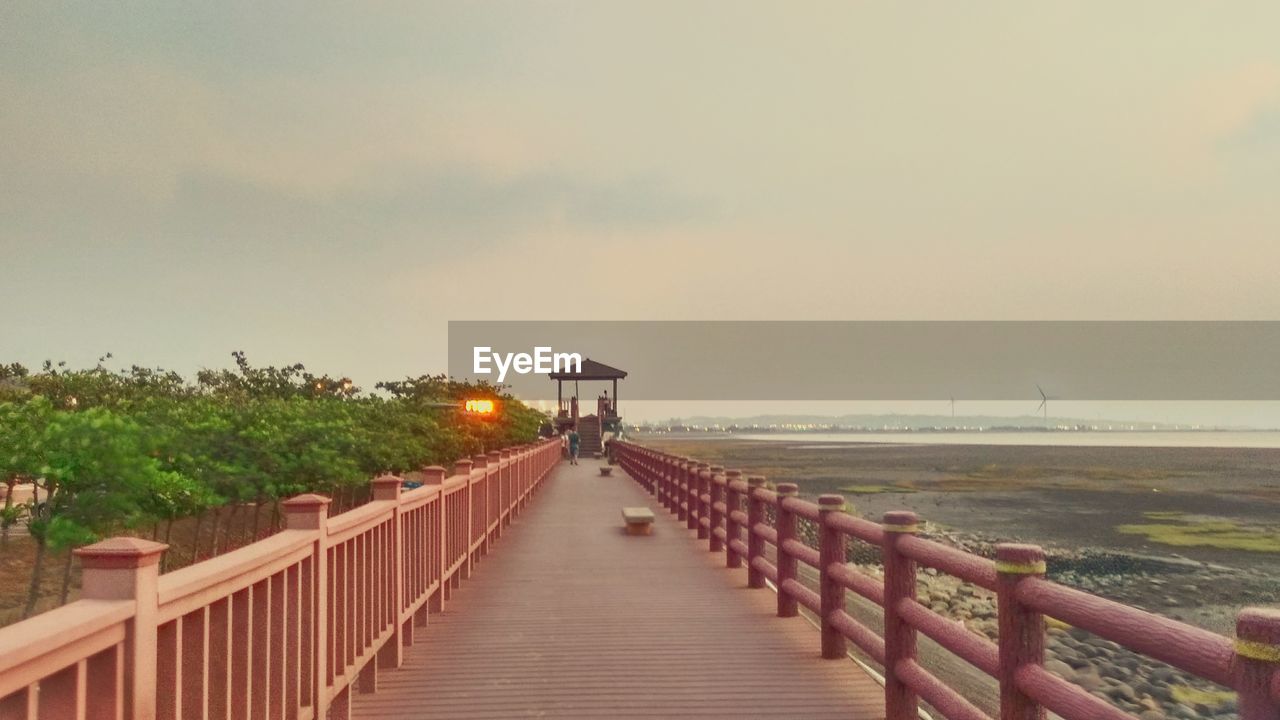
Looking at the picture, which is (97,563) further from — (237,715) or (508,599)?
(508,599)

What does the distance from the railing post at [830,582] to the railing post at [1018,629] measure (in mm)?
2692

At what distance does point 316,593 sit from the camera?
169 inches

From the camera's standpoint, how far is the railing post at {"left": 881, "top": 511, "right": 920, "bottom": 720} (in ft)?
16.2

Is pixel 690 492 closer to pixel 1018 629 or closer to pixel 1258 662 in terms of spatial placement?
pixel 1018 629

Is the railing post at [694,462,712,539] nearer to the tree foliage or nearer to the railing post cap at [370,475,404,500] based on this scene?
the railing post cap at [370,475,404,500]

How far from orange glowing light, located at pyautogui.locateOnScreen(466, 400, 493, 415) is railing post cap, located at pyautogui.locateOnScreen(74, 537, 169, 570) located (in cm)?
5983

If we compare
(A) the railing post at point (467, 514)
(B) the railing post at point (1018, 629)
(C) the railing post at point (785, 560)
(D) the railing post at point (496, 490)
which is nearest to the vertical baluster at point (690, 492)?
(D) the railing post at point (496, 490)

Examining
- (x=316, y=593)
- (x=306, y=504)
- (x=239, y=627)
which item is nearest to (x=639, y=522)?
(x=316, y=593)

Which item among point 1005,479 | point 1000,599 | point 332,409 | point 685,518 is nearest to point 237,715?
point 1000,599

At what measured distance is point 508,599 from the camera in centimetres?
882

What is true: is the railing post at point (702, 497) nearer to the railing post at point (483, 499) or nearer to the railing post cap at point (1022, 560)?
the railing post at point (483, 499)

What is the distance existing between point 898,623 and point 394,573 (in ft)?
10.1

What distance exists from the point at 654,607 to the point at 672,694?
109 inches

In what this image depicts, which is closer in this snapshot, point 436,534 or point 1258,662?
point 1258,662
